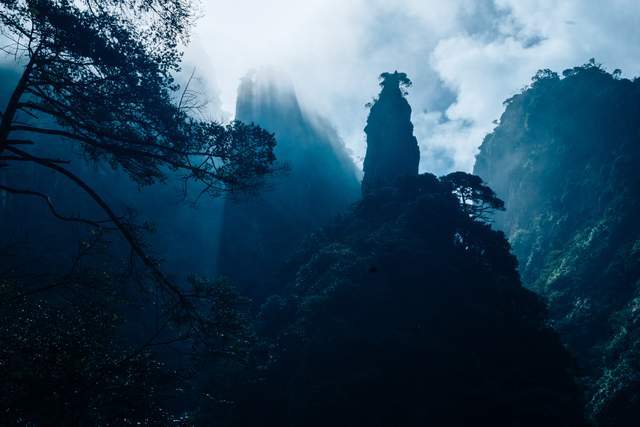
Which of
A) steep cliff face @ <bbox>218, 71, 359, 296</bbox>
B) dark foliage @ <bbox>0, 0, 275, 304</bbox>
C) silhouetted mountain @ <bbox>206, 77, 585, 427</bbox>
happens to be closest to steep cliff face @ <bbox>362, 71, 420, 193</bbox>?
steep cliff face @ <bbox>218, 71, 359, 296</bbox>

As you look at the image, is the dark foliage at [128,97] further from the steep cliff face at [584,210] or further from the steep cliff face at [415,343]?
the steep cliff face at [584,210]

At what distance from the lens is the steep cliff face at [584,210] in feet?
125

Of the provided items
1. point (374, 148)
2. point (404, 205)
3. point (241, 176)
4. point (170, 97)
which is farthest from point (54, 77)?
point (374, 148)

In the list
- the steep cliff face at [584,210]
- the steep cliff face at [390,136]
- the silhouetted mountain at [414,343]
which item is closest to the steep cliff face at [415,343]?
the silhouetted mountain at [414,343]

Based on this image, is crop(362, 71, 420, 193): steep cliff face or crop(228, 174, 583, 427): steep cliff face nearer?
crop(228, 174, 583, 427): steep cliff face

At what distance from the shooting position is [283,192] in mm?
66375

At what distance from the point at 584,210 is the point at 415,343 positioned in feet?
190

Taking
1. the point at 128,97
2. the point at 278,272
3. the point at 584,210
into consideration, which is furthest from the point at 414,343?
the point at 584,210

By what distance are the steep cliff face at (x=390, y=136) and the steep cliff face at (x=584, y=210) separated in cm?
2749

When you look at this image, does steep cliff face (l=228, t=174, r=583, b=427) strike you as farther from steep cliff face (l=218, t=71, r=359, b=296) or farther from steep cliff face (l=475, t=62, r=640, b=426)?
steep cliff face (l=218, t=71, r=359, b=296)

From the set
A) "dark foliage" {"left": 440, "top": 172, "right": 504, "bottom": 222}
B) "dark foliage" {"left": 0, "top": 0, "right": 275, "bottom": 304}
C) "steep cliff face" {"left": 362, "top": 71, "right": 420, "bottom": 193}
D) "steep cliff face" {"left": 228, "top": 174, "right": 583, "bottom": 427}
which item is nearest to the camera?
"dark foliage" {"left": 0, "top": 0, "right": 275, "bottom": 304}

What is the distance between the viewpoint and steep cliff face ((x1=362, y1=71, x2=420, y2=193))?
60062 mm

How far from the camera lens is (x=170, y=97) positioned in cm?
820

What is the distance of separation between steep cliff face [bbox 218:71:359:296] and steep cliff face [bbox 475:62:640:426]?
34249 millimetres
